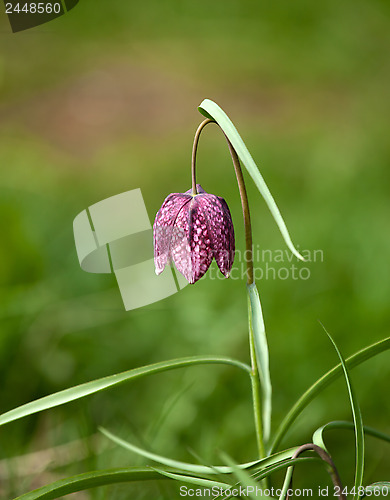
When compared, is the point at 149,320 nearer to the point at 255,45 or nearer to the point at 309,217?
the point at 309,217

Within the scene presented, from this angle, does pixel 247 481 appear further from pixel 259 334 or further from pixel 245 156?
pixel 245 156

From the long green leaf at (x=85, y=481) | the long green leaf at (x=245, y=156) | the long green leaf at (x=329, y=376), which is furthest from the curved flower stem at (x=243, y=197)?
the long green leaf at (x=85, y=481)

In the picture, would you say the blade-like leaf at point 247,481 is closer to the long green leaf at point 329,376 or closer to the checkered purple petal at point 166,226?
the long green leaf at point 329,376

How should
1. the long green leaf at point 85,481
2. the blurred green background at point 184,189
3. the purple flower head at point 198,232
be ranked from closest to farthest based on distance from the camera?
the long green leaf at point 85,481 → the purple flower head at point 198,232 → the blurred green background at point 184,189

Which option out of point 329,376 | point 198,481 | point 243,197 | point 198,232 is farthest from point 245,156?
point 198,481

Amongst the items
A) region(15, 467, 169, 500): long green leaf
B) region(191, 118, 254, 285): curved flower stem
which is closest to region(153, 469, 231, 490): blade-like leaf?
region(15, 467, 169, 500): long green leaf

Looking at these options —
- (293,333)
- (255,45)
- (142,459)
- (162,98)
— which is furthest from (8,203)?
(255,45)
